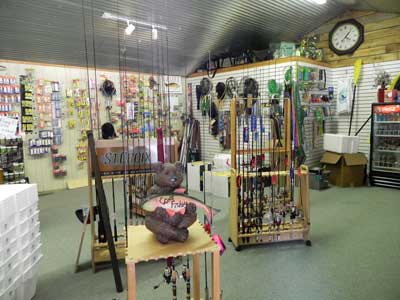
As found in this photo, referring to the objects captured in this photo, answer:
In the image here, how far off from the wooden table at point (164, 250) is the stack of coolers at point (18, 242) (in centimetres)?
92

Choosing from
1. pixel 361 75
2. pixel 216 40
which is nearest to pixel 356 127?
pixel 361 75

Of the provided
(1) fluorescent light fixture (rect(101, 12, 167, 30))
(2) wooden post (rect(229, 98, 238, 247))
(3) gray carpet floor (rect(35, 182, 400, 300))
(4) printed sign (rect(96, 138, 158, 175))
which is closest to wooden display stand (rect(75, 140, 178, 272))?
(4) printed sign (rect(96, 138, 158, 175))

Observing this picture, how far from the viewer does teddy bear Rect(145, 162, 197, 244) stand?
61.8 inches

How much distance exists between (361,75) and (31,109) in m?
6.38

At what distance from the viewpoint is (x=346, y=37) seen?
20.6 feet

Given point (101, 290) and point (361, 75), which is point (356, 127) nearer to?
point (361, 75)

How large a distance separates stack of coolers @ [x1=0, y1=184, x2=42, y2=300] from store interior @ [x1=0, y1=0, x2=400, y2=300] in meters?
0.01

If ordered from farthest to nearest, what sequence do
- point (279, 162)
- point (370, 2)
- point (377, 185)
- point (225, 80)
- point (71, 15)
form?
point (225, 80) < point (377, 185) < point (370, 2) < point (71, 15) < point (279, 162)

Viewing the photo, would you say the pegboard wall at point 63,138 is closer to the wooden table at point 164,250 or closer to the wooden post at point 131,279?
the wooden table at point 164,250

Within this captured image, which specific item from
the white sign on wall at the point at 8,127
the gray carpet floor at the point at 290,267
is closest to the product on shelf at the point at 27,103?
the white sign on wall at the point at 8,127

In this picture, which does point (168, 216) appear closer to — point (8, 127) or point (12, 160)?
point (8, 127)

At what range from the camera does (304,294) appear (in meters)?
2.40

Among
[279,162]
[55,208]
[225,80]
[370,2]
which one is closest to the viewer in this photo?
[279,162]

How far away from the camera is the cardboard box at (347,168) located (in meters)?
5.69
